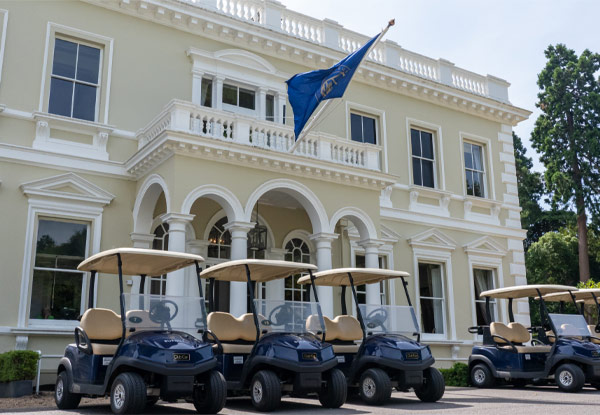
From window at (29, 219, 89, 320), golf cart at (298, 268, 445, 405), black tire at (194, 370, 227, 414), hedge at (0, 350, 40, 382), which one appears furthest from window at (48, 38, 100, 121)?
black tire at (194, 370, 227, 414)

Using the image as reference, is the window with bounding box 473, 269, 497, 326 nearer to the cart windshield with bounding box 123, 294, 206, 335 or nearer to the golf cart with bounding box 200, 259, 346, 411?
the golf cart with bounding box 200, 259, 346, 411

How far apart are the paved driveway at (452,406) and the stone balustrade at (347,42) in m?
9.62

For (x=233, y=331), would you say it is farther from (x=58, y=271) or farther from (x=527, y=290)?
(x=527, y=290)

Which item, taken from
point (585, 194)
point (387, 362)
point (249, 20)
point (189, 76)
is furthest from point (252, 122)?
point (585, 194)

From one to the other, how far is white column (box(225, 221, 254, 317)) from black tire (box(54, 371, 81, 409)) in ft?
11.6

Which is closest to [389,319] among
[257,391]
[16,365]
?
[257,391]

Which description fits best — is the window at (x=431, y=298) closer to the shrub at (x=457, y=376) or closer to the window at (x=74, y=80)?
the shrub at (x=457, y=376)

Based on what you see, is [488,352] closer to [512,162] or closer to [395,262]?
[395,262]

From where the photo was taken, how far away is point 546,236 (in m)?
33.6

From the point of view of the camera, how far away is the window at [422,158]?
1784 centimetres

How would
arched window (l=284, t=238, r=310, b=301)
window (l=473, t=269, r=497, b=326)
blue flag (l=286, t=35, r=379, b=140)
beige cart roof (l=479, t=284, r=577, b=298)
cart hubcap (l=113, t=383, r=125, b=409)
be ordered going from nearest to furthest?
cart hubcap (l=113, t=383, r=125, b=409)
blue flag (l=286, t=35, r=379, b=140)
beige cart roof (l=479, t=284, r=577, b=298)
arched window (l=284, t=238, r=310, b=301)
window (l=473, t=269, r=497, b=326)

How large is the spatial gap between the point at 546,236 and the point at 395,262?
20.3 metres

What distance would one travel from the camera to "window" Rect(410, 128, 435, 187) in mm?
17844

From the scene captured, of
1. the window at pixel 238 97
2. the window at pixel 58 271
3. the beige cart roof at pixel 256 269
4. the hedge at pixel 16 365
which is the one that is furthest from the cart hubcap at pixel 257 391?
the window at pixel 238 97
